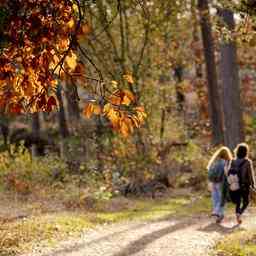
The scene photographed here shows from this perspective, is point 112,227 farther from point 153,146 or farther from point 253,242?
point 153,146

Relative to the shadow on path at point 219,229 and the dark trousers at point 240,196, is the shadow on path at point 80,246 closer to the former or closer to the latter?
the shadow on path at point 219,229

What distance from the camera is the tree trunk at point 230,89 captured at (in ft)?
68.9

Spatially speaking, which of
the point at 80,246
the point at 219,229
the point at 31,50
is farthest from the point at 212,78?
the point at 31,50

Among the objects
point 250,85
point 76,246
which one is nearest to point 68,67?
point 76,246

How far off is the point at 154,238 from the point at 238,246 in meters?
2.15

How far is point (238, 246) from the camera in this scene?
11.2 m

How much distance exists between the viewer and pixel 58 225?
13.3 metres

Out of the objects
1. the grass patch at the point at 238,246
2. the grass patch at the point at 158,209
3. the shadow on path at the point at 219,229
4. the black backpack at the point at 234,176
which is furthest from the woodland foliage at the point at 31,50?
the grass patch at the point at 158,209

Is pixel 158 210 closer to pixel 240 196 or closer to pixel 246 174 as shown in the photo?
pixel 240 196

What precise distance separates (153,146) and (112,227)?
24.4ft

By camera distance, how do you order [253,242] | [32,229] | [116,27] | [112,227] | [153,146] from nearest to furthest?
[253,242], [32,229], [112,227], [153,146], [116,27]

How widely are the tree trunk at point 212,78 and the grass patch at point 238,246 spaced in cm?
1194

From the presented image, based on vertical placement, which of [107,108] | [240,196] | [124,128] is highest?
[107,108]

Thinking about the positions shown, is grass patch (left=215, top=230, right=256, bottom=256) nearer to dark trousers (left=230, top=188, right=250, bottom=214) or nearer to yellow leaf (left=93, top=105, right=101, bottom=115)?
dark trousers (left=230, top=188, right=250, bottom=214)
